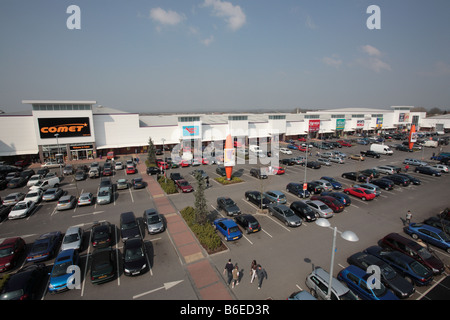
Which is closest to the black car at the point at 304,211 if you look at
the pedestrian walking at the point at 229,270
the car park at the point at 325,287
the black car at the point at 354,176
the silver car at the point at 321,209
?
the silver car at the point at 321,209

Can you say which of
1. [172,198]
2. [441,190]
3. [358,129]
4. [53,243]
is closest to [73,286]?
[53,243]

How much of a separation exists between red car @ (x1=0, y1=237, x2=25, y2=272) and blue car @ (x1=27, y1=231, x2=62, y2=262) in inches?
35.9

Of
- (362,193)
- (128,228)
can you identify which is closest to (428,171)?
(362,193)

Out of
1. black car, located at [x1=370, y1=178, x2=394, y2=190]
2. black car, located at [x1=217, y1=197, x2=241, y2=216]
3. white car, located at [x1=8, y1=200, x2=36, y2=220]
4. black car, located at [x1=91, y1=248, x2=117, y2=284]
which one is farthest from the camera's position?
black car, located at [x1=370, y1=178, x2=394, y2=190]

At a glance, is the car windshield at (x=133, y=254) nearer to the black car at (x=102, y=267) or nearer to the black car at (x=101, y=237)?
the black car at (x=102, y=267)

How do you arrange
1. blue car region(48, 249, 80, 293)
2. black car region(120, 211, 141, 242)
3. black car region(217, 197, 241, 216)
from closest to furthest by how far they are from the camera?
blue car region(48, 249, 80, 293) < black car region(120, 211, 141, 242) < black car region(217, 197, 241, 216)

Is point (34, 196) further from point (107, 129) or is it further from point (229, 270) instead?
point (229, 270)

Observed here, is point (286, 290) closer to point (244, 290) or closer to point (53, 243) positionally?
point (244, 290)

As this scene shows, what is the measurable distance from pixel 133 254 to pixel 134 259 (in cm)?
39

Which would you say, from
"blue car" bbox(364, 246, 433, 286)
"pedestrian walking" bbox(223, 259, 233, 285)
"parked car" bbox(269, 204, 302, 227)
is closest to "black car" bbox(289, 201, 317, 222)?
"parked car" bbox(269, 204, 302, 227)

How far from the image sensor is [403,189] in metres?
29.1

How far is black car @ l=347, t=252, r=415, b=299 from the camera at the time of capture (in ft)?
40.2

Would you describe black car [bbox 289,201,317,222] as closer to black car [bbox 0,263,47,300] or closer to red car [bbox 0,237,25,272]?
black car [bbox 0,263,47,300]

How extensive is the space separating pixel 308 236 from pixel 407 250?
244 inches
